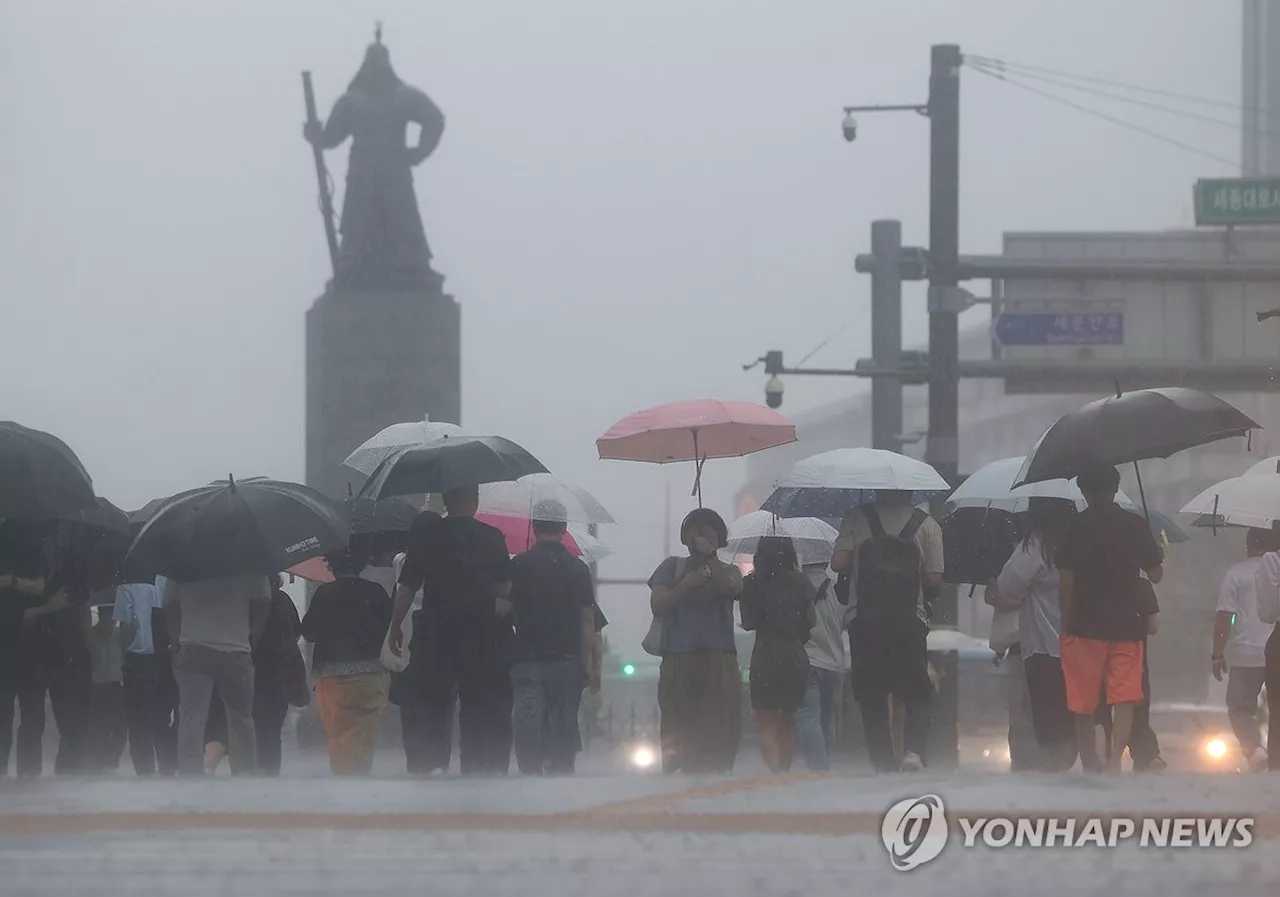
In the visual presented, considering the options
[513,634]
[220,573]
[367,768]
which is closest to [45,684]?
[220,573]

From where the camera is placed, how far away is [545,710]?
9.01 metres

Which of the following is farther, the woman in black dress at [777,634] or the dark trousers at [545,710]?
the woman in black dress at [777,634]

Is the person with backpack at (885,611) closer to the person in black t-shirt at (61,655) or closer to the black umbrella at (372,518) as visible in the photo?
the black umbrella at (372,518)

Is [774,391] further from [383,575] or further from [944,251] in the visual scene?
[383,575]

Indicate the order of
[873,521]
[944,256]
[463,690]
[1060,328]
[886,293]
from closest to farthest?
[463,690]
[873,521]
[944,256]
[886,293]
[1060,328]

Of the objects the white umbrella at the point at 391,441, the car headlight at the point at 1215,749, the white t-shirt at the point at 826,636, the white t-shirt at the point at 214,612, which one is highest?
the white umbrella at the point at 391,441

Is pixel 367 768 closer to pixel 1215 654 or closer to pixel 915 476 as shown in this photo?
pixel 915 476

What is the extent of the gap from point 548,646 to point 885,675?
5.08 ft

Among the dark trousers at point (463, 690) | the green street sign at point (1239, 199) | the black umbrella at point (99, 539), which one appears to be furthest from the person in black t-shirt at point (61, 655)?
the green street sign at point (1239, 199)

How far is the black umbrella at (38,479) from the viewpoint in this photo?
8031 mm

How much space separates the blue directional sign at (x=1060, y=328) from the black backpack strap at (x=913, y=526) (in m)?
11.8

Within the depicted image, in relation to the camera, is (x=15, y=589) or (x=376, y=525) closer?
(x=15, y=589)

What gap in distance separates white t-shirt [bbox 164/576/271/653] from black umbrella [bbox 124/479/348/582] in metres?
0.35

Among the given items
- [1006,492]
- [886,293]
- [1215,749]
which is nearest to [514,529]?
[1006,492]
